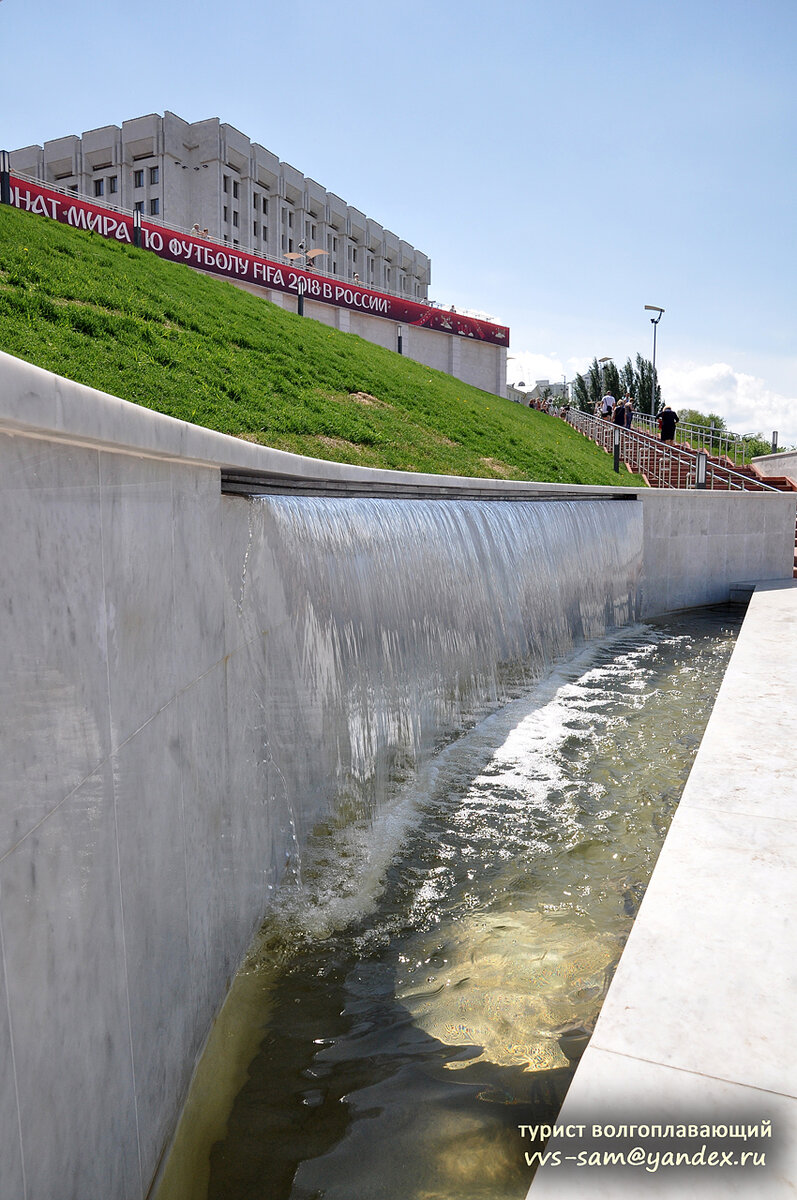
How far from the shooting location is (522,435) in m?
21.4

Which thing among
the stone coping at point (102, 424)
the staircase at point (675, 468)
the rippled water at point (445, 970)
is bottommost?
the rippled water at point (445, 970)

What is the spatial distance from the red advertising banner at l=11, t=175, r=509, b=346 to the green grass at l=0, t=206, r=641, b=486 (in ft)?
14.3

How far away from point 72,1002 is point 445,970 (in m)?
1.91

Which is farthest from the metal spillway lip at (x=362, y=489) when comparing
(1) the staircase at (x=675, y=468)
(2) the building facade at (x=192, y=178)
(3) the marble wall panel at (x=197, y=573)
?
(2) the building facade at (x=192, y=178)

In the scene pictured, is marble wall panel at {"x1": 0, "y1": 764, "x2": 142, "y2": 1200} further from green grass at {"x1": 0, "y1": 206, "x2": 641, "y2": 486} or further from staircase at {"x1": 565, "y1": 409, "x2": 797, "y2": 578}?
staircase at {"x1": 565, "y1": 409, "x2": 797, "y2": 578}

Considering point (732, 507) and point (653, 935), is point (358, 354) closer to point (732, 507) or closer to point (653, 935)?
point (732, 507)

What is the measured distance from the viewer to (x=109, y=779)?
6.50ft

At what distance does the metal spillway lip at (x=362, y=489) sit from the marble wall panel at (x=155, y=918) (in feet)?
4.68

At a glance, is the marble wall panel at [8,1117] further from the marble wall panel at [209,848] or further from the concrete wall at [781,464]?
the concrete wall at [781,464]

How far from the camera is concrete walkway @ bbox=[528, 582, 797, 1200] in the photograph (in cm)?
175

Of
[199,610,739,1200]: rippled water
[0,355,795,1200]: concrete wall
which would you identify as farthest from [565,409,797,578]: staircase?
[0,355,795,1200]: concrete wall

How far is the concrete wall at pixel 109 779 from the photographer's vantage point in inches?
60.7

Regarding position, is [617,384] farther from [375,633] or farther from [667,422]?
[375,633]

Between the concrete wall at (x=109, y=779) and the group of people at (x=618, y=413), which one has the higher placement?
the group of people at (x=618, y=413)
